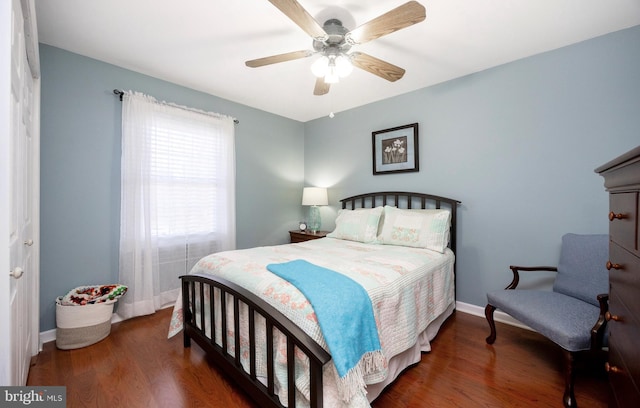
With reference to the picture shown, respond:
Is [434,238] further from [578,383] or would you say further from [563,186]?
[578,383]

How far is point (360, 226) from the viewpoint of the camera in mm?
2945

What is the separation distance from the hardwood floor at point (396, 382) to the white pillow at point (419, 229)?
820 millimetres

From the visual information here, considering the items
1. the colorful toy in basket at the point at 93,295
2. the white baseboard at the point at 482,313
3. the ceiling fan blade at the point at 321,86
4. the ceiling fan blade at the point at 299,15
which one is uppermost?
the ceiling fan blade at the point at 299,15

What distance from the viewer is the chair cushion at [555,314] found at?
1.48 m

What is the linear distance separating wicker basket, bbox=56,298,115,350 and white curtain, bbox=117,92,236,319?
39 cm

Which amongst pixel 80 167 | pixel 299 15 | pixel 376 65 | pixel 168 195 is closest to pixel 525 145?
pixel 376 65

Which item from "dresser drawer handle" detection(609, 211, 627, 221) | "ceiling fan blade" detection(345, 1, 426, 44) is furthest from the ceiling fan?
"dresser drawer handle" detection(609, 211, 627, 221)

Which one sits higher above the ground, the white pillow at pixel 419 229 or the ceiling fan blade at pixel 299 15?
the ceiling fan blade at pixel 299 15

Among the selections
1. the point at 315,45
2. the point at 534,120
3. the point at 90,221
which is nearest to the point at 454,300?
the point at 534,120

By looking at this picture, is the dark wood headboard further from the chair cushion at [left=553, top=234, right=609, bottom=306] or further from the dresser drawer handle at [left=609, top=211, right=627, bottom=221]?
the dresser drawer handle at [left=609, top=211, right=627, bottom=221]

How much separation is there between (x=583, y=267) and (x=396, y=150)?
2000 mm

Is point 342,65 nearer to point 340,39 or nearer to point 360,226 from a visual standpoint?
point 340,39

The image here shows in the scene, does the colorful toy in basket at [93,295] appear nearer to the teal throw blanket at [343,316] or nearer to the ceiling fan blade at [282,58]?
the teal throw blanket at [343,316]

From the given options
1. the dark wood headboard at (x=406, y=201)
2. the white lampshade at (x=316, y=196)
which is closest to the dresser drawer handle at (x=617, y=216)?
the dark wood headboard at (x=406, y=201)
